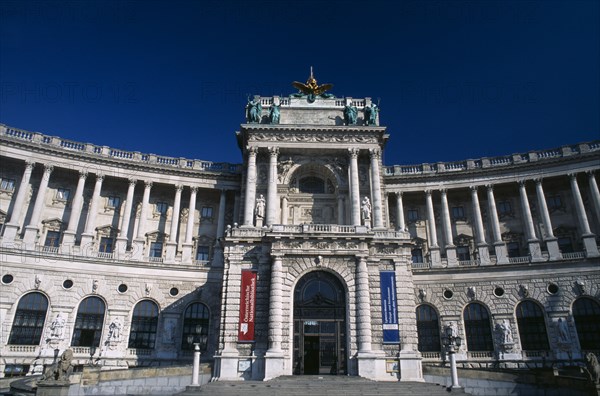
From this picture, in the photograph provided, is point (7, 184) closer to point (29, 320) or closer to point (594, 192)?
point (29, 320)

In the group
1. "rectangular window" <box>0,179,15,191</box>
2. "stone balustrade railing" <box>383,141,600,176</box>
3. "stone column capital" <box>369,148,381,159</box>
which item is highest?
"stone balustrade railing" <box>383,141,600,176</box>

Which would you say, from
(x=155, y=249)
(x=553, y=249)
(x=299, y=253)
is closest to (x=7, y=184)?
(x=155, y=249)

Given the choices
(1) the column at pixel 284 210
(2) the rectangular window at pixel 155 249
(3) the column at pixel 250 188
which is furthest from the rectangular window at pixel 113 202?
(1) the column at pixel 284 210

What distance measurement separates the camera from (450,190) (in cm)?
4881

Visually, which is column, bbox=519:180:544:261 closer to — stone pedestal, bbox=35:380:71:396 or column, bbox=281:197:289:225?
column, bbox=281:197:289:225

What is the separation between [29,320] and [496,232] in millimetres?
46540

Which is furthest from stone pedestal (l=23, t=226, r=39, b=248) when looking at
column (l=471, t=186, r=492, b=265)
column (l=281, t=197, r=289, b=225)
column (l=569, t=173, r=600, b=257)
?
column (l=569, t=173, r=600, b=257)

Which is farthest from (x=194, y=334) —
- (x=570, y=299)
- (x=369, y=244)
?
(x=570, y=299)

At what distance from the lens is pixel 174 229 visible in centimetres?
→ 4666

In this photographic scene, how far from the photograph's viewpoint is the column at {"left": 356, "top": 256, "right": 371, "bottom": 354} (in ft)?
97.4

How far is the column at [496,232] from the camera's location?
1699 inches

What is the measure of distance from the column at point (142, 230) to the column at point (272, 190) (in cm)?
1437

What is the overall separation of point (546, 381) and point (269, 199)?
26.9 m

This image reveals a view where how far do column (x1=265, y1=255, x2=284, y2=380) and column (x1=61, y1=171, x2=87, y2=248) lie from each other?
23.0 meters
